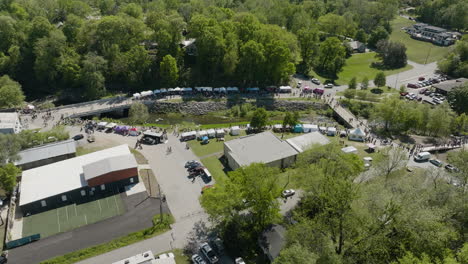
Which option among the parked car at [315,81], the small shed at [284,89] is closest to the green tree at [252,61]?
the small shed at [284,89]

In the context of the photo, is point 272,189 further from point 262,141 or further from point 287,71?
point 287,71

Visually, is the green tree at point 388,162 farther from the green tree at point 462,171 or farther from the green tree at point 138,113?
the green tree at point 138,113

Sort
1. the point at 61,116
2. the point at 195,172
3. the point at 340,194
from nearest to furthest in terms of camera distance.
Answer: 1. the point at 340,194
2. the point at 195,172
3. the point at 61,116

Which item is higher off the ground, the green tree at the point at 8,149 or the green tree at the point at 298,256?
the green tree at the point at 298,256

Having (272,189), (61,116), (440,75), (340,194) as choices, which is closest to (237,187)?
(272,189)

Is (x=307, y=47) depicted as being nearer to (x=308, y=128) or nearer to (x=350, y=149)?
(x=308, y=128)

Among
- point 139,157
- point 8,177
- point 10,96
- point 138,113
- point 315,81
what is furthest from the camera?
point 315,81

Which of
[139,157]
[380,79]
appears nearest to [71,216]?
[139,157]
